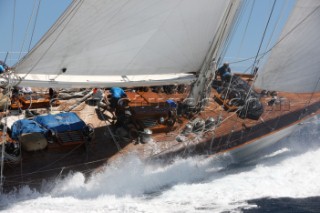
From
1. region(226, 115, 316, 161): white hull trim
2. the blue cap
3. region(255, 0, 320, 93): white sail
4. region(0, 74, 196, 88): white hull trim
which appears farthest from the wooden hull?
region(0, 74, 196, 88): white hull trim

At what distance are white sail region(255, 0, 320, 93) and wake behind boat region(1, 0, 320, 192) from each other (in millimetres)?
36

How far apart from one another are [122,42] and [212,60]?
3586mm

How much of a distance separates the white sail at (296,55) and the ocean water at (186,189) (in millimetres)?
2716

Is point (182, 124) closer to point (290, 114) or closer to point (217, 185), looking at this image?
point (217, 185)

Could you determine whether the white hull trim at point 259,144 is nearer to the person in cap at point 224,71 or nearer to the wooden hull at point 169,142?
the wooden hull at point 169,142

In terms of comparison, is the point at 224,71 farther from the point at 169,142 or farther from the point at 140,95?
the point at 169,142

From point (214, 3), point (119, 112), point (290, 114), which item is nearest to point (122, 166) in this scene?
point (119, 112)

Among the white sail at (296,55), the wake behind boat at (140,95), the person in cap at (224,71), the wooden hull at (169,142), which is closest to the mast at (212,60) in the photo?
the wake behind boat at (140,95)

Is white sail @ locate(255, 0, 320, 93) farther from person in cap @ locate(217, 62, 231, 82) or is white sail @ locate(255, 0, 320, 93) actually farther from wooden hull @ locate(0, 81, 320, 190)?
person in cap @ locate(217, 62, 231, 82)

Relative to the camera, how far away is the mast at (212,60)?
1302 cm

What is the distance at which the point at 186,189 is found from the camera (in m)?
12.7

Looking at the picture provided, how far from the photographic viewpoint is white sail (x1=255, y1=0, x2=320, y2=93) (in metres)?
14.6

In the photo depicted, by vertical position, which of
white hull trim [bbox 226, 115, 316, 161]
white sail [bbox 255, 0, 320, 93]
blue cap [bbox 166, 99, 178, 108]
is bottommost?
white hull trim [bbox 226, 115, 316, 161]

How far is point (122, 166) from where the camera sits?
12.6 meters
